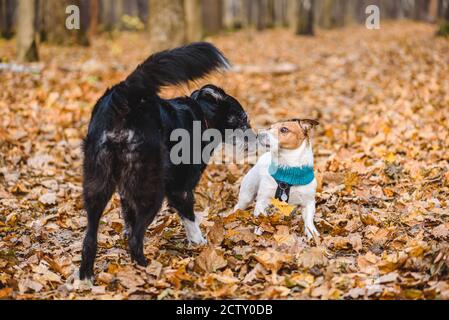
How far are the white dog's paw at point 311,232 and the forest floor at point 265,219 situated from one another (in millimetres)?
81

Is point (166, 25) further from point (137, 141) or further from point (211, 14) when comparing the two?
point (211, 14)

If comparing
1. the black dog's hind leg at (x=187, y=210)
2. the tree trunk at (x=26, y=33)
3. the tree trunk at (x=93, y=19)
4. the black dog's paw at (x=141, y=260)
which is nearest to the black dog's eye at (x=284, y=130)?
the black dog's hind leg at (x=187, y=210)

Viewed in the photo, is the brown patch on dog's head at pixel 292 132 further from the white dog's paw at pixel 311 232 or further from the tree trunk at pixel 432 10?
the tree trunk at pixel 432 10

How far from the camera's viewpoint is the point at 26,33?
43.8ft

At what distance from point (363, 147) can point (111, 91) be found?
4.85 m

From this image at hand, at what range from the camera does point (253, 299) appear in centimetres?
407

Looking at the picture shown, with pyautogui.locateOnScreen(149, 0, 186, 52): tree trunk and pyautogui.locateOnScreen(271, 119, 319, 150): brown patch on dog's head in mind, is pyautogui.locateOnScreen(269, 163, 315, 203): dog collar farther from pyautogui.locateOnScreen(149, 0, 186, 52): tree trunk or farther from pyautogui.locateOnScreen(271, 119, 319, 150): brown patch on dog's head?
pyautogui.locateOnScreen(149, 0, 186, 52): tree trunk

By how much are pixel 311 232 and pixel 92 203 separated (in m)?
2.03

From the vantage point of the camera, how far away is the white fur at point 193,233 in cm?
518

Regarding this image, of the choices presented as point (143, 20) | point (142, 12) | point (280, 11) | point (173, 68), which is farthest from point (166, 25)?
point (280, 11)

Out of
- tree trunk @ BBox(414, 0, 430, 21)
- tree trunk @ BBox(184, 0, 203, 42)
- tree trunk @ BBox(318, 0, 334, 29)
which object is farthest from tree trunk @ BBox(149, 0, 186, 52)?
tree trunk @ BBox(414, 0, 430, 21)

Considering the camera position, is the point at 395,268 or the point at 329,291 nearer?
the point at 329,291
